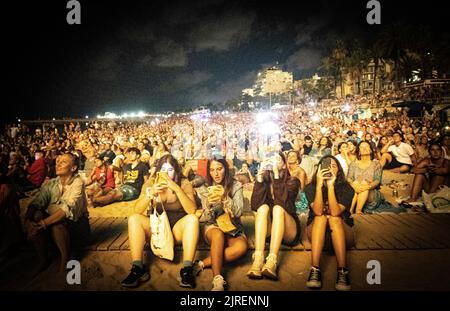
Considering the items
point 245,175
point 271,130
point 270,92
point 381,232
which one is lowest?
point 381,232

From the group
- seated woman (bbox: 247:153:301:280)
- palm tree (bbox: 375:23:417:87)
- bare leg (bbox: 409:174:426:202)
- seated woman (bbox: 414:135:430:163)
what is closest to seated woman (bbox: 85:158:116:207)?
seated woman (bbox: 247:153:301:280)

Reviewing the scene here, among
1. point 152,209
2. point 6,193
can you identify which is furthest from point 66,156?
point 152,209

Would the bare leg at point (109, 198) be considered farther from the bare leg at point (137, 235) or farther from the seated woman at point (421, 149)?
the seated woman at point (421, 149)

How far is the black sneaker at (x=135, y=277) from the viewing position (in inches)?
150

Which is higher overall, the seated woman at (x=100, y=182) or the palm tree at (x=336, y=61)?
the palm tree at (x=336, y=61)

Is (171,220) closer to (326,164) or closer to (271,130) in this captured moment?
(326,164)

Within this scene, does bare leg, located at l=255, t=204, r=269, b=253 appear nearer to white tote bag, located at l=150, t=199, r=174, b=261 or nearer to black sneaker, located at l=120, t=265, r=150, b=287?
white tote bag, located at l=150, t=199, r=174, b=261

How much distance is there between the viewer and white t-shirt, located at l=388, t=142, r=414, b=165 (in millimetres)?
8242

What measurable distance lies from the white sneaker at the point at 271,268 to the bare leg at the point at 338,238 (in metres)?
0.79

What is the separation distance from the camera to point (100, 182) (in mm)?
7191

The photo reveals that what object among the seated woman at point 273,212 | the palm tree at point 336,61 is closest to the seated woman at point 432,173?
the seated woman at point 273,212

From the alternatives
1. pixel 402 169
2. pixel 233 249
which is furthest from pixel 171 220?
pixel 402 169

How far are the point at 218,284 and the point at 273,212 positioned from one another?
1.13 m

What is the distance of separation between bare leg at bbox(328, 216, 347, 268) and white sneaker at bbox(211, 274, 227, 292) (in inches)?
58.3
